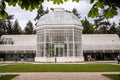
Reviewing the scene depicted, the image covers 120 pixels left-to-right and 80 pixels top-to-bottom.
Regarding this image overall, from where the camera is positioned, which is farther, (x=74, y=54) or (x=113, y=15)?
(x=74, y=54)

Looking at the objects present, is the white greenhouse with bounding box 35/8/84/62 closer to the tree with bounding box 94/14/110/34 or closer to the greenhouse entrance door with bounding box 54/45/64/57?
the greenhouse entrance door with bounding box 54/45/64/57

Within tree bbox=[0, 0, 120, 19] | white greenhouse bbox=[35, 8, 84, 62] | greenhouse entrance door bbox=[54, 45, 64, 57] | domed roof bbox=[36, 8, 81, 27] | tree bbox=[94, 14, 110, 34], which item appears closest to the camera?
tree bbox=[0, 0, 120, 19]

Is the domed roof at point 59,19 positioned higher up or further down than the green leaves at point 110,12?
higher up

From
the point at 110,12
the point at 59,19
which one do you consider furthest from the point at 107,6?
the point at 59,19

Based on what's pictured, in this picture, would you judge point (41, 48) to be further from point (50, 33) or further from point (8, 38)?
point (8, 38)

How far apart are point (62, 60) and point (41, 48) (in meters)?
4.03

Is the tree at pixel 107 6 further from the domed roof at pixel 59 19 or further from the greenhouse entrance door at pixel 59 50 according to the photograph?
the domed roof at pixel 59 19

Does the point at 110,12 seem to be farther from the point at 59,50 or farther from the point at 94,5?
the point at 59,50

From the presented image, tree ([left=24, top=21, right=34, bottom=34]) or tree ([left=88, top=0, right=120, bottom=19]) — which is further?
tree ([left=24, top=21, right=34, bottom=34])

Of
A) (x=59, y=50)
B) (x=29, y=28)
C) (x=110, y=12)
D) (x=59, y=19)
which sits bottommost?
(x=59, y=50)

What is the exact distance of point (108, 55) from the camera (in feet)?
196

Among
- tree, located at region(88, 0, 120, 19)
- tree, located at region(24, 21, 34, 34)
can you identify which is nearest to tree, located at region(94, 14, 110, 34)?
tree, located at region(24, 21, 34, 34)

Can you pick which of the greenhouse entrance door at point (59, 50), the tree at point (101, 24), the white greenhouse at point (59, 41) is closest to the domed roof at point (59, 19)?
the white greenhouse at point (59, 41)

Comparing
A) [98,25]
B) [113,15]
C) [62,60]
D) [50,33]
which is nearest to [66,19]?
[50,33]
